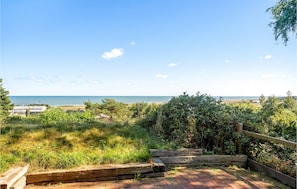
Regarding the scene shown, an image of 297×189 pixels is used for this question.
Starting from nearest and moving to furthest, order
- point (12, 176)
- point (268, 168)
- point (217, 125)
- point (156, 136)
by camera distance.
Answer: point (12, 176) → point (268, 168) → point (217, 125) → point (156, 136)

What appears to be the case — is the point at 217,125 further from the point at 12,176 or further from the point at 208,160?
the point at 12,176

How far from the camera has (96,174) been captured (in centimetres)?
302

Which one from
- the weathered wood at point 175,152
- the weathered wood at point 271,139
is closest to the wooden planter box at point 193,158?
the weathered wood at point 175,152

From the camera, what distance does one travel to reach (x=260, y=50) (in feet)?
26.7

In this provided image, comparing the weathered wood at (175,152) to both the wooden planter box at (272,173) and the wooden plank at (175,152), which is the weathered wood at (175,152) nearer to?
the wooden plank at (175,152)

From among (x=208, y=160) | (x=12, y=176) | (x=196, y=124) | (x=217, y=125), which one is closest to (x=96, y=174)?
(x=12, y=176)

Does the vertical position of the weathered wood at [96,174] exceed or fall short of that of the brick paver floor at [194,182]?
it exceeds it

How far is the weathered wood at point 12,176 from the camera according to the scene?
2271 mm

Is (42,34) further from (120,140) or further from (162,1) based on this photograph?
(120,140)

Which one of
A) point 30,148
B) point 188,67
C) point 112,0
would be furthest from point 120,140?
point 188,67

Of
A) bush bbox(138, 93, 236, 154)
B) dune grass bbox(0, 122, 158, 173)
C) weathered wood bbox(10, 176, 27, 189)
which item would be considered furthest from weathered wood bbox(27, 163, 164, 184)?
bush bbox(138, 93, 236, 154)

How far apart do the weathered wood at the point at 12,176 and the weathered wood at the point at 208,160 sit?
91.1 inches

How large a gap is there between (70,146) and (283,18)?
588cm

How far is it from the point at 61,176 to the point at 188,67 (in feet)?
46.7
